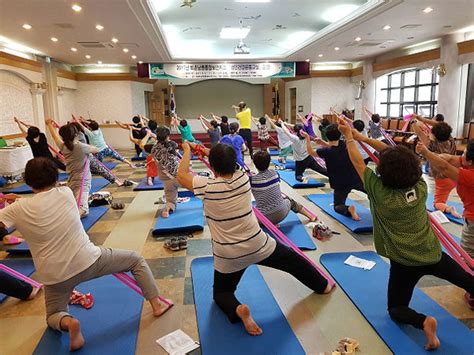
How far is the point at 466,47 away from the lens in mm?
8461

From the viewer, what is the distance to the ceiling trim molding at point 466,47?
27.2 feet

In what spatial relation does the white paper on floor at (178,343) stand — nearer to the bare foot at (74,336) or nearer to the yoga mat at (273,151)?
the bare foot at (74,336)

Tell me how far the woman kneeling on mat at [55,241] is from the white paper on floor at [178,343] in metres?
0.48

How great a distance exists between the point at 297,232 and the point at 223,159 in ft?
6.99

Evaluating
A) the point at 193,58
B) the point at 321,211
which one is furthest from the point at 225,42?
the point at 321,211

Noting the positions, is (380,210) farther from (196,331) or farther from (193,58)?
(193,58)

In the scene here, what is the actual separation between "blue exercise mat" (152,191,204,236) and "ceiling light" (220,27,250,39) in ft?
18.9

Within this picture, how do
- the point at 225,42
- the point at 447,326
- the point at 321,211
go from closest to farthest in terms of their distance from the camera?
the point at 447,326 → the point at 321,211 → the point at 225,42

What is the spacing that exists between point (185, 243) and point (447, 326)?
2339 mm

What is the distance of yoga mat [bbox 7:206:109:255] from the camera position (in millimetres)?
3713

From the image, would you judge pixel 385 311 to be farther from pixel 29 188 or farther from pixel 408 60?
pixel 408 60

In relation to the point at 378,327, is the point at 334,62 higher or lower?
higher

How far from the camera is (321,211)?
4.90m

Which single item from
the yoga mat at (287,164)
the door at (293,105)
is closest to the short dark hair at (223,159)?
the yoga mat at (287,164)
